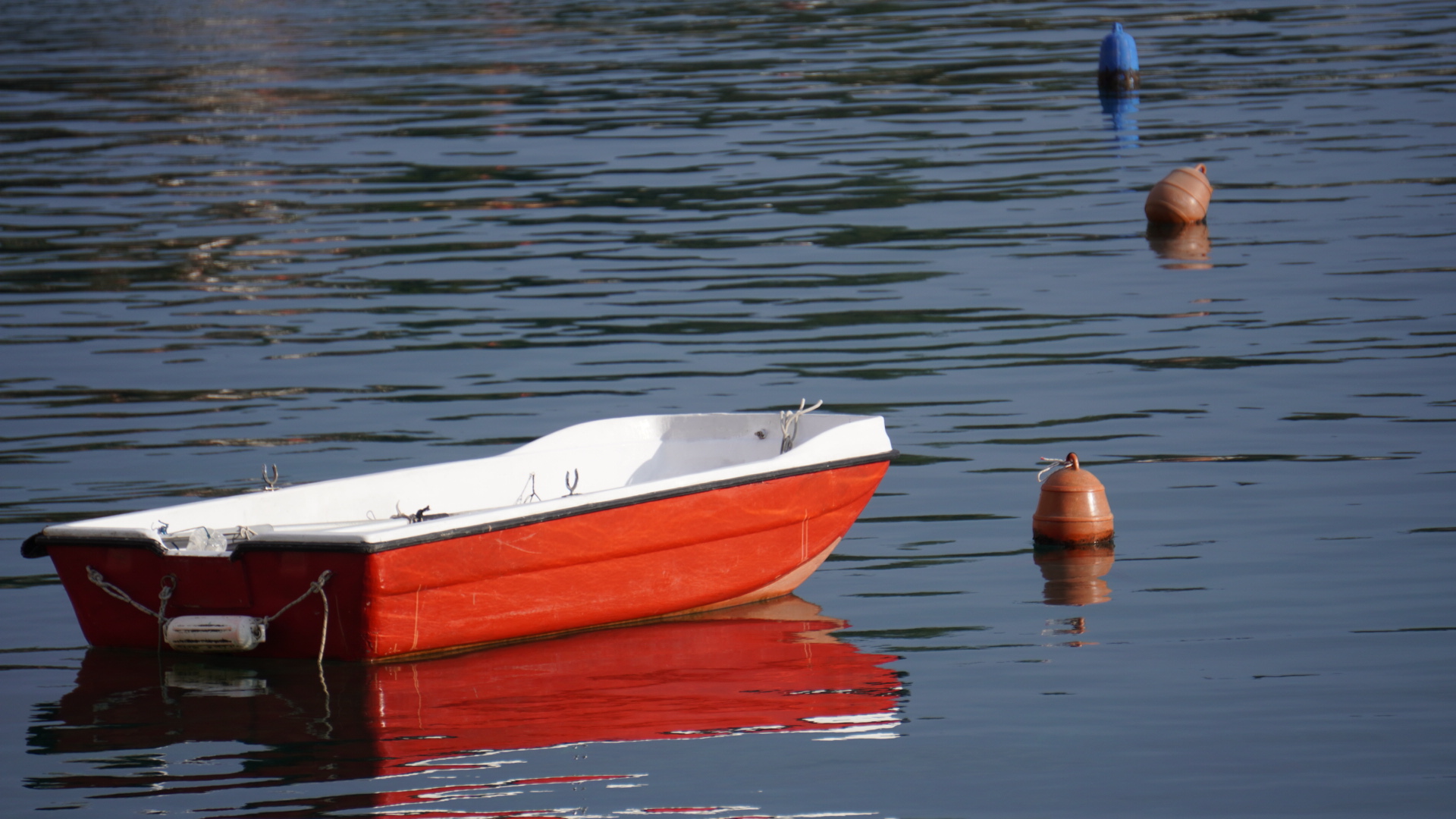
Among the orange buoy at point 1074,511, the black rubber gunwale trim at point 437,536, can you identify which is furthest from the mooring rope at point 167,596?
the orange buoy at point 1074,511

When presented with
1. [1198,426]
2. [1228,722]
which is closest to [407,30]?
[1198,426]

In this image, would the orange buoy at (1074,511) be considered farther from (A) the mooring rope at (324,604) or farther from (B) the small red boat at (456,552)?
(A) the mooring rope at (324,604)

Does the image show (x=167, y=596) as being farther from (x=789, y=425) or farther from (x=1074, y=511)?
(x=1074, y=511)

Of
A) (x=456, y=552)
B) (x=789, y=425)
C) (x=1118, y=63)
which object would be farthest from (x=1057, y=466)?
(x=1118, y=63)

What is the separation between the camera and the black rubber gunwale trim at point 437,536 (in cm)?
895

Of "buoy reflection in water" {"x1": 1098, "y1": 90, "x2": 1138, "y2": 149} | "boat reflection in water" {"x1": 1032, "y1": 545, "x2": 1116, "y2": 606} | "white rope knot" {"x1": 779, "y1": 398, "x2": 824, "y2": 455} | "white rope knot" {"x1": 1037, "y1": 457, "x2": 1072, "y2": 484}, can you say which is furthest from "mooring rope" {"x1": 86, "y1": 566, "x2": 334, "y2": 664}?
"buoy reflection in water" {"x1": 1098, "y1": 90, "x2": 1138, "y2": 149}

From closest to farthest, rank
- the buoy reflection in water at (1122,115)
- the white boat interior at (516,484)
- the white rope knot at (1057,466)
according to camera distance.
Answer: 1. the white boat interior at (516,484)
2. the white rope knot at (1057,466)
3. the buoy reflection in water at (1122,115)

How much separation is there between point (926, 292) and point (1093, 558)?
7.90 meters

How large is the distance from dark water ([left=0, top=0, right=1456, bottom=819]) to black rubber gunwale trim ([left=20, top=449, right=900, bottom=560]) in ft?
2.05

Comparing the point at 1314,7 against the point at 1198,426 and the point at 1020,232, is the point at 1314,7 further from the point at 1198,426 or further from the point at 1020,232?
the point at 1198,426

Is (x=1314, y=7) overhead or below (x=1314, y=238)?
overhead

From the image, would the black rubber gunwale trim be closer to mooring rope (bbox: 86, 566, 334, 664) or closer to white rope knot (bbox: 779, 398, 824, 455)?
mooring rope (bbox: 86, 566, 334, 664)

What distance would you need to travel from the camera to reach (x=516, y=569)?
959 centimetres

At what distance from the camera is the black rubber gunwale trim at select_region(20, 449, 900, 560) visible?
29.4 ft
